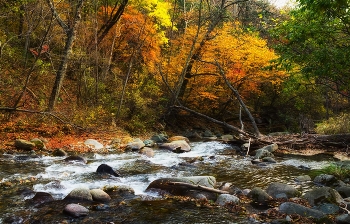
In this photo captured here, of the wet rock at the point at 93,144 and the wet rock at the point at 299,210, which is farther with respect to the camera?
the wet rock at the point at 93,144

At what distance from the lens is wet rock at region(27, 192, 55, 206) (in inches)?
243

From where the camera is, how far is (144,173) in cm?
920

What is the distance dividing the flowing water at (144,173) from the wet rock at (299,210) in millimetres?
1163

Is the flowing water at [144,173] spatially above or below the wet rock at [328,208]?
below

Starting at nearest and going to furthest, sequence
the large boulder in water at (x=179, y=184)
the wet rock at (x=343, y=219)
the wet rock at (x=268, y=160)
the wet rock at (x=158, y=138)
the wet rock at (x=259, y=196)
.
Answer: the wet rock at (x=343, y=219) < the wet rock at (x=259, y=196) < the large boulder in water at (x=179, y=184) < the wet rock at (x=268, y=160) < the wet rock at (x=158, y=138)

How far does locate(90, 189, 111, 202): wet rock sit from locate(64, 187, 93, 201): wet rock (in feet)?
0.29

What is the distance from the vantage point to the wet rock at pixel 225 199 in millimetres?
6543

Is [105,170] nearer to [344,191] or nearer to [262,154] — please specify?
[344,191]

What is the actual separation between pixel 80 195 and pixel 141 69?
15.1 m

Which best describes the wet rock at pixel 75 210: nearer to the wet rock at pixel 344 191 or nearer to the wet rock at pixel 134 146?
the wet rock at pixel 344 191

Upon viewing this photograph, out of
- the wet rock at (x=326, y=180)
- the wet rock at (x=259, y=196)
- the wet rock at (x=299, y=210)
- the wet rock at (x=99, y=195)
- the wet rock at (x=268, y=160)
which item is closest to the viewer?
the wet rock at (x=299, y=210)

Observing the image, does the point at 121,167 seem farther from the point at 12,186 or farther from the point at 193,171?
the point at 12,186

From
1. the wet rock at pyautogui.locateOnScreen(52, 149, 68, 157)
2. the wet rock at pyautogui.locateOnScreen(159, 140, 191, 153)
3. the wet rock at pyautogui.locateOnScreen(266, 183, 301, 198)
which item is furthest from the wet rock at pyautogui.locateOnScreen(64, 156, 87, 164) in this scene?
the wet rock at pyautogui.locateOnScreen(266, 183, 301, 198)

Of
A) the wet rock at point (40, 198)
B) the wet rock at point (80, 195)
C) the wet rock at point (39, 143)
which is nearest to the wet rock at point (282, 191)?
the wet rock at point (80, 195)
